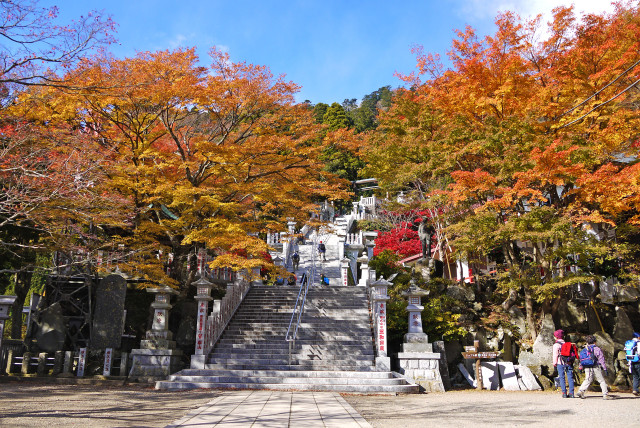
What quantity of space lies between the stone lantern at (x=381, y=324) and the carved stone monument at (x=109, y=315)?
732 cm

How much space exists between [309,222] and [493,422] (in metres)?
8.69

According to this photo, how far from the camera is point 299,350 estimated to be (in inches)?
492

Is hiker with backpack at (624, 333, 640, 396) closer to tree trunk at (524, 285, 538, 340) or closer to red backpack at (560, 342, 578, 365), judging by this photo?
red backpack at (560, 342, 578, 365)

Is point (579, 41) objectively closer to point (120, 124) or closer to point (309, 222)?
point (309, 222)

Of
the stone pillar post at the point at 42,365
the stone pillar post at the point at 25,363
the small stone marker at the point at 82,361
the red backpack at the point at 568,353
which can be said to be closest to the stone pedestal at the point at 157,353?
the small stone marker at the point at 82,361

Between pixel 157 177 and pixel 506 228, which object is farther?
pixel 157 177

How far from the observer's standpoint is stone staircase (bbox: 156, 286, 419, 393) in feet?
34.9

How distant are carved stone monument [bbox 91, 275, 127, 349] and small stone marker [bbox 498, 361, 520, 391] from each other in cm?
1078

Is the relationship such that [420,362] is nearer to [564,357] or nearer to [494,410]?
[564,357]

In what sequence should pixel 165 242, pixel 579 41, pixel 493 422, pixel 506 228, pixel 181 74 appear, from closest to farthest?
pixel 493 422
pixel 506 228
pixel 181 74
pixel 579 41
pixel 165 242

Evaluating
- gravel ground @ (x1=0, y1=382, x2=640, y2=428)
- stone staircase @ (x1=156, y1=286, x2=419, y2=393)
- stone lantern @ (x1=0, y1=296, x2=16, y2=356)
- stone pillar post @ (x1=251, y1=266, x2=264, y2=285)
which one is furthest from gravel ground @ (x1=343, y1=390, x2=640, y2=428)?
stone lantern @ (x1=0, y1=296, x2=16, y2=356)

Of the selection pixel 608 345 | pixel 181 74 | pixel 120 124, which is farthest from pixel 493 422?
pixel 120 124

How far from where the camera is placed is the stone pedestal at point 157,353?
1164cm

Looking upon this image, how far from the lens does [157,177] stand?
1252 cm
